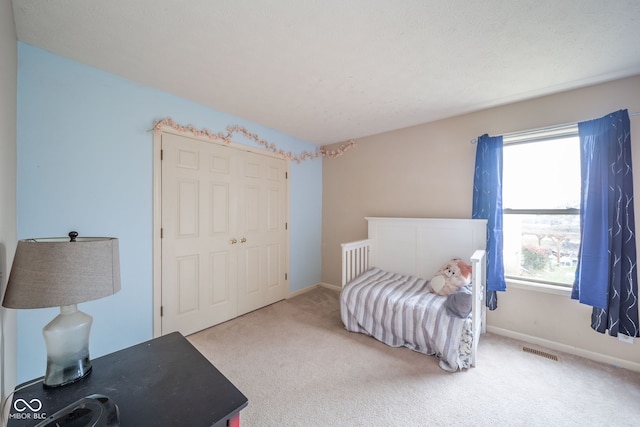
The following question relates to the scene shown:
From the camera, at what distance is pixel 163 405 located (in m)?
0.76

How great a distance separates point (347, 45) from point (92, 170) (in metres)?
2.04

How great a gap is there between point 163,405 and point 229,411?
0.22m

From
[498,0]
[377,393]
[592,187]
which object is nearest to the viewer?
[498,0]

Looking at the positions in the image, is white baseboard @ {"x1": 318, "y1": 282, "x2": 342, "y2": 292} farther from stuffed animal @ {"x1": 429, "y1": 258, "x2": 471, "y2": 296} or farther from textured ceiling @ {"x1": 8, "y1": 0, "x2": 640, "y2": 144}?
textured ceiling @ {"x1": 8, "y1": 0, "x2": 640, "y2": 144}

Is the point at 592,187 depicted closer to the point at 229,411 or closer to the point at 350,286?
the point at 350,286

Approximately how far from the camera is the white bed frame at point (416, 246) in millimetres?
2467

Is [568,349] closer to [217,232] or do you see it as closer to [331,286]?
[331,286]

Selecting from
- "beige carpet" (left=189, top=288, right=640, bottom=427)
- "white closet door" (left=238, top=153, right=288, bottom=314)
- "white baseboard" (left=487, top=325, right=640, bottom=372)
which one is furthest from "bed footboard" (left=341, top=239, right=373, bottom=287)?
"white baseboard" (left=487, top=325, right=640, bottom=372)

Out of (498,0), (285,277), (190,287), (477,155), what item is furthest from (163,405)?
(477,155)

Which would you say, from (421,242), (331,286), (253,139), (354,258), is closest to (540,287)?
(421,242)

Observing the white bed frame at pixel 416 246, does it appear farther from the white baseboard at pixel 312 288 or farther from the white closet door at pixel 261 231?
the white closet door at pixel 261 231

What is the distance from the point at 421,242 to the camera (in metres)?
2.77

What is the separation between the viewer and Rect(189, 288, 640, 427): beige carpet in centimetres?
144

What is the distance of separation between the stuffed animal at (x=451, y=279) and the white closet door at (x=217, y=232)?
1924 millimetres
